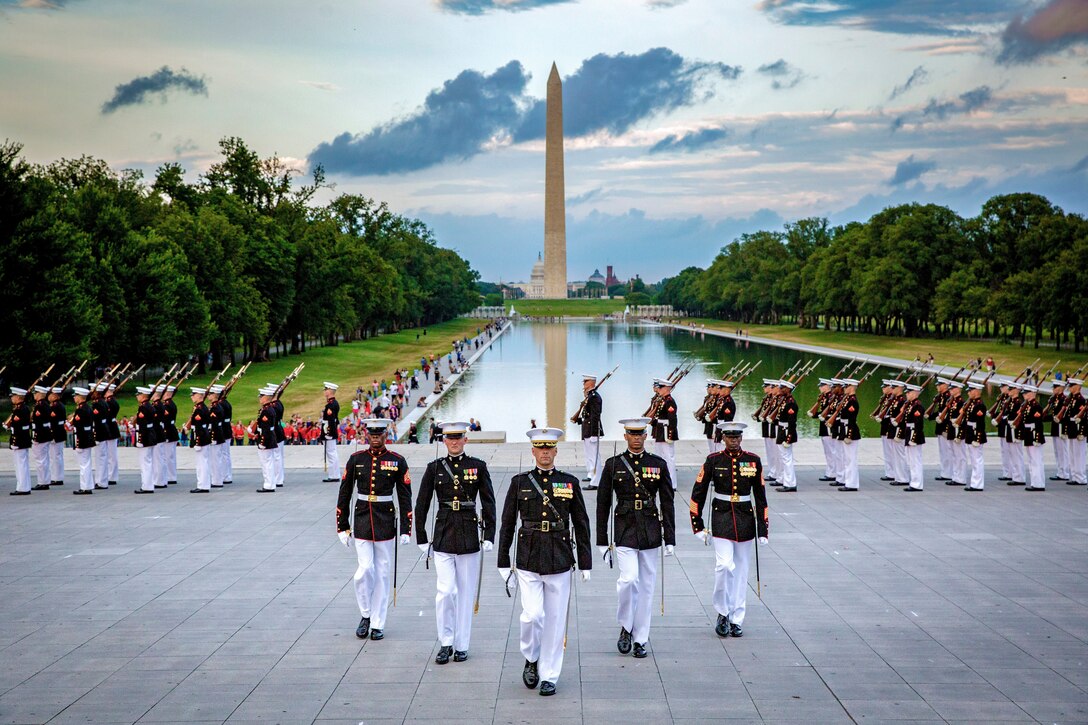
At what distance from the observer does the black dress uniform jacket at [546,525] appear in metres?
8.05

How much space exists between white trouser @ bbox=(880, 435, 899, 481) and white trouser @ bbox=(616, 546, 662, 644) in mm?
10498

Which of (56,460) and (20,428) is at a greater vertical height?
(20,428)

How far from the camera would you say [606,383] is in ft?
160

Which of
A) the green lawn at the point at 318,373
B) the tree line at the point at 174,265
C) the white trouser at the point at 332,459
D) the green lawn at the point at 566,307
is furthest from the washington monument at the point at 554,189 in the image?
the white trouser at the point at 332,459

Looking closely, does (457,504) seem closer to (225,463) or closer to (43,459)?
(225,463)

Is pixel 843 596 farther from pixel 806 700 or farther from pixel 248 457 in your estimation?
pixel 248 457

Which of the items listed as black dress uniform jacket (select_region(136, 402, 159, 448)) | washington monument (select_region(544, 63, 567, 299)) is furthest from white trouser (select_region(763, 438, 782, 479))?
washington monument (select_region(544, 63, 567, 299))

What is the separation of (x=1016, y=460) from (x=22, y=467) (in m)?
17.6

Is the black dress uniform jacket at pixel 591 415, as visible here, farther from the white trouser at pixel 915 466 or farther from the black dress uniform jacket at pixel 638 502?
the black dress uniform jacket at pixel 638 502

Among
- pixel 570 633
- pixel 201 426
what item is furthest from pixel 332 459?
pixel 570 633

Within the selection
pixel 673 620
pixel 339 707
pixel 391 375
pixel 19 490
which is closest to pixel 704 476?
pixel 673 620

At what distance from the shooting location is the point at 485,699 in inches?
305

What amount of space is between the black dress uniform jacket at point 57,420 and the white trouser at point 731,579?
13447 mm

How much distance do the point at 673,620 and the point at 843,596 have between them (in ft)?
6.78
